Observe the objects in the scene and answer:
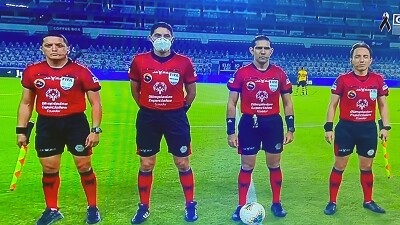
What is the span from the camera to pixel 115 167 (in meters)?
7.93

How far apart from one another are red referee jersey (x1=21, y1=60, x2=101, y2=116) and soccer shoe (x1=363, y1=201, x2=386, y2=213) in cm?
411

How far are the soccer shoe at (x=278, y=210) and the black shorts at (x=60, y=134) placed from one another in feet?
8.41

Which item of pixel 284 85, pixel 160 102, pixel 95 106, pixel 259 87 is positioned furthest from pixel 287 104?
pixel 95 106

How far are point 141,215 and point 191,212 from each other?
2.12 feet

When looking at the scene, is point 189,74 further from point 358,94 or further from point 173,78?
point 358,94

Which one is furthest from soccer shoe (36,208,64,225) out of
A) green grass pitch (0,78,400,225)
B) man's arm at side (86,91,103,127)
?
man's arm at side (86,91,103,127)

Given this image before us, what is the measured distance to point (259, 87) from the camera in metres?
5.35

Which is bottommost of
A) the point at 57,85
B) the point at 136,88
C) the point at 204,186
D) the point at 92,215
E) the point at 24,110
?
the point at 204,186

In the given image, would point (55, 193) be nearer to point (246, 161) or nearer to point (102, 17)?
point (246, 161)

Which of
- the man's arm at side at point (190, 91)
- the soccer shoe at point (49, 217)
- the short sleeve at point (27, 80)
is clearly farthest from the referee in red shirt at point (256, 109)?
the short sleeve at point (27, 80)

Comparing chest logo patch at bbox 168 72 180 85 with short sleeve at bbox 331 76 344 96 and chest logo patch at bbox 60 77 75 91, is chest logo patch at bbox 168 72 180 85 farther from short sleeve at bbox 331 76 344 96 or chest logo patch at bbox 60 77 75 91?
short sleeve at bbox 331 76 344 96

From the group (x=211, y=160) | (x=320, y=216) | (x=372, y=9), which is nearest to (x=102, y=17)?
(x=372, y=9)

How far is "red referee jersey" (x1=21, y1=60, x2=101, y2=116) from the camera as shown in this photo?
485 centimetres

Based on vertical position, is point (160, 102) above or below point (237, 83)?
below
